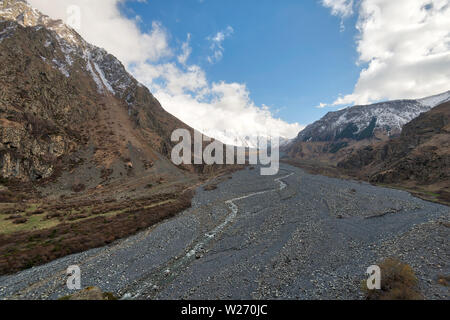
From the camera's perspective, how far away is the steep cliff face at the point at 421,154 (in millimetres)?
49000

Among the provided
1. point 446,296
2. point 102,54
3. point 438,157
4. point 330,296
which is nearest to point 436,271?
point 446,296

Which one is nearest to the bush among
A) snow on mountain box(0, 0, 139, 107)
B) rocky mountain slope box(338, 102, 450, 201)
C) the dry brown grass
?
the dry brown grass

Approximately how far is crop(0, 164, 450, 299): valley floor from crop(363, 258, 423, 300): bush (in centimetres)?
73

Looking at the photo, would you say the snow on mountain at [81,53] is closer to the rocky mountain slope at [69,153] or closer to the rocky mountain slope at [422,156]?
the rocky mountain slope at [69,153]

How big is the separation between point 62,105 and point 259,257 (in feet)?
264

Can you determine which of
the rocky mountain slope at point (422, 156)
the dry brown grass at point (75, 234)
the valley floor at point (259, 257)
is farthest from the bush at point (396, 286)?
the rocky mountain slope at point (422, 156)

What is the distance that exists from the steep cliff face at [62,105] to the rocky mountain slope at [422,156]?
274 ft

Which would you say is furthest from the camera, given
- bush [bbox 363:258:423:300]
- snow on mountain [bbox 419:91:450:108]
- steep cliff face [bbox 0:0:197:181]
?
snow on mountain [bbox 419:91:450:108]

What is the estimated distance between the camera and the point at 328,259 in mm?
15656

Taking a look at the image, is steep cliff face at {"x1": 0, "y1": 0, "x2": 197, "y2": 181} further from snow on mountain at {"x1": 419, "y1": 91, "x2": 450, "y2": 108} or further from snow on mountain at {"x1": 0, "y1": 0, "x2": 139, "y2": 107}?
snow on mountain at {"x1": 419, "y1": 91, "x2": 450, "y2": 108}

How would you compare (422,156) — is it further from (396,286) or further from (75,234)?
(75,234)

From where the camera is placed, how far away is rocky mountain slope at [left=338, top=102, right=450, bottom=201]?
47812 mm

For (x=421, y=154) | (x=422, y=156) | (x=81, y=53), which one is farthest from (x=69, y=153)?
(x=421, y=154)
